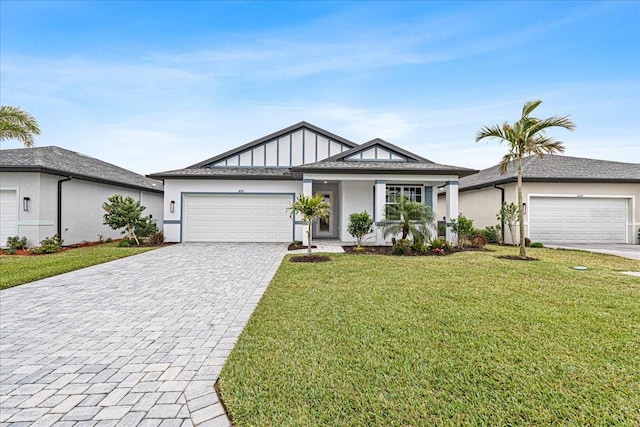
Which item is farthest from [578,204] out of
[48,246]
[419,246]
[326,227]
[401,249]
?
[48,246]

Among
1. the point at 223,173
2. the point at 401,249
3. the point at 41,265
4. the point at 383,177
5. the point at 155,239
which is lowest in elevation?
the point at 41,265

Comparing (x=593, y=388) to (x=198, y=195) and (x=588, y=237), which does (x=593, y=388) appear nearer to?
(x=198, y=195)

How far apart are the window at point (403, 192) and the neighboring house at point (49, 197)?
14.0m

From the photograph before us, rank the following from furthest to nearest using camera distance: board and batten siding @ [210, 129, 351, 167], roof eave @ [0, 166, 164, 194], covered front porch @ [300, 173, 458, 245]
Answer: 1. board and batten siding @ [210, 129, 351, 167]
2. covered front porch @ [300, 173, 458, 245]
3. roof eave @ [0, 166, 164, 194]

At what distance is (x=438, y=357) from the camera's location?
305cm

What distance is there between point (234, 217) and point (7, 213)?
8.79 m

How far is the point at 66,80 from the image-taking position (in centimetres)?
1291

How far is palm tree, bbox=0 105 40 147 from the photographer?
10656 mm

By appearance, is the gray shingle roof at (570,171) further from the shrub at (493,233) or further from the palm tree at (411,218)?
the palm tree at (411,218)

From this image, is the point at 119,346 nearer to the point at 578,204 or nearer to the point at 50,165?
the point at 50,165

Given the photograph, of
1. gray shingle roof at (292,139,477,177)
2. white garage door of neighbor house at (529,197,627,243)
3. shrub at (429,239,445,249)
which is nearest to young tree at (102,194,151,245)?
→ gray shingle roof at (292,139,477,177)

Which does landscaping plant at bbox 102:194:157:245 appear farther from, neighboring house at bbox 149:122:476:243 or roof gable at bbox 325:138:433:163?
roof gable at bbox 325:138:433:163

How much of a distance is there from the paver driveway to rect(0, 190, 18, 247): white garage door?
7748mm

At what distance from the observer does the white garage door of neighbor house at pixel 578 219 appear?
14266 millimetres
